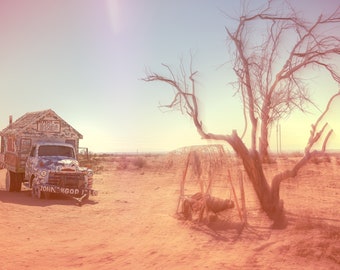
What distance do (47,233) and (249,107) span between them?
7506mm

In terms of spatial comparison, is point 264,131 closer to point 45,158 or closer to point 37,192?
point 45,158

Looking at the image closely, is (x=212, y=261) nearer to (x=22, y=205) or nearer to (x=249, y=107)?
(x=249, y=107)

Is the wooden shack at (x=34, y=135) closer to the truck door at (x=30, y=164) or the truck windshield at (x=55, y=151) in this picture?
the truck door at (x=30, y=164)

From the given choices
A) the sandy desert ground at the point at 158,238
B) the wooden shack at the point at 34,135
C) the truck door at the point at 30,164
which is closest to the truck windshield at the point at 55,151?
the truck door at the point at 30,164

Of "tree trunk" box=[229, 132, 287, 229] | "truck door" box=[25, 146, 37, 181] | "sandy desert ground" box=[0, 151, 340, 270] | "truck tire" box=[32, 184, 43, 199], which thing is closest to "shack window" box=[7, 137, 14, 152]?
"truck door" box=[25, 146, 37, 181]

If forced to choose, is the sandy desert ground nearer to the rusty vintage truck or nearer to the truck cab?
the truck cab

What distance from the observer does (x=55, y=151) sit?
63.3 feet

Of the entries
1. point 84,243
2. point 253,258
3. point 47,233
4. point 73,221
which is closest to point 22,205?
point 73,221

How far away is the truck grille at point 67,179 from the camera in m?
17.3

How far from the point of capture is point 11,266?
785 cm

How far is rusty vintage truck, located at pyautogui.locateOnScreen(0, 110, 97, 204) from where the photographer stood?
17281mm

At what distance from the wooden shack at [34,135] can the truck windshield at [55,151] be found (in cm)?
189

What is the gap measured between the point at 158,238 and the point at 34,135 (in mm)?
13139

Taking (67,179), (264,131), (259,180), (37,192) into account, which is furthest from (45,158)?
(259,180)
